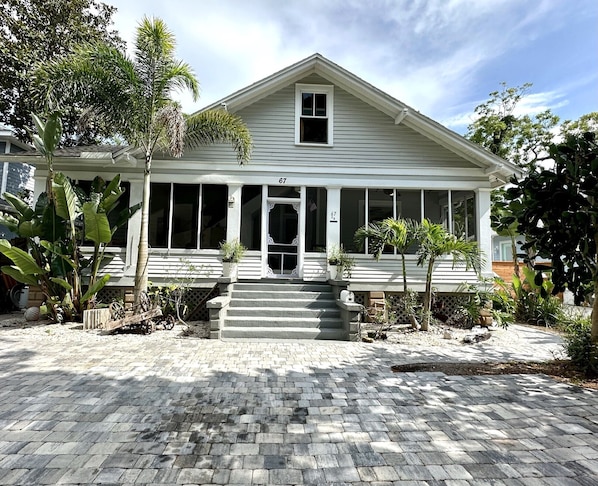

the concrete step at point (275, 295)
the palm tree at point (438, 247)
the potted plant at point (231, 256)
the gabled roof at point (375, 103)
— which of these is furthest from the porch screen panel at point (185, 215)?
the palm tree at point (438, 247)

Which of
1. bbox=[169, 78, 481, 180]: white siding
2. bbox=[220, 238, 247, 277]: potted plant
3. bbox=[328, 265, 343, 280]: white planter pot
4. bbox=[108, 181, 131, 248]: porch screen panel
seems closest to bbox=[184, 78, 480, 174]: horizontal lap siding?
bbox=[169, 78, 481, 180]: white siding

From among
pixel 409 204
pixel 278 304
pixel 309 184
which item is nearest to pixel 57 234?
pixel 278 304

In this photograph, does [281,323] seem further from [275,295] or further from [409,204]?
[409,204]

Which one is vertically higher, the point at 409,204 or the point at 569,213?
the point at 409,204

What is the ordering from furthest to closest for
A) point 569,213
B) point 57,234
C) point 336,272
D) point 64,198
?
point 336,272, point 57,234, point 64,198, point 569,213

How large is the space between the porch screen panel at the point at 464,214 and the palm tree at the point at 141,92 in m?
6.76

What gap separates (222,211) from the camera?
9.40m

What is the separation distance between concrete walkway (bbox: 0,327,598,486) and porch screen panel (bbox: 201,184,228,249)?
443cm

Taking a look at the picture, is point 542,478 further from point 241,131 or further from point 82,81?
point 82,81

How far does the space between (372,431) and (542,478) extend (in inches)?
51.6

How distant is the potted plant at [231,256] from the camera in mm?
8367

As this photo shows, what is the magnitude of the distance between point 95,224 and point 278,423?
634 centimetres

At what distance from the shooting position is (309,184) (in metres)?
9.41

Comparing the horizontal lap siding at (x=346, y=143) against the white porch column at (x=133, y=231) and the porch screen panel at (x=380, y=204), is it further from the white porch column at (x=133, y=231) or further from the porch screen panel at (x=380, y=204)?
the white porch column at (x=133, y=231)
